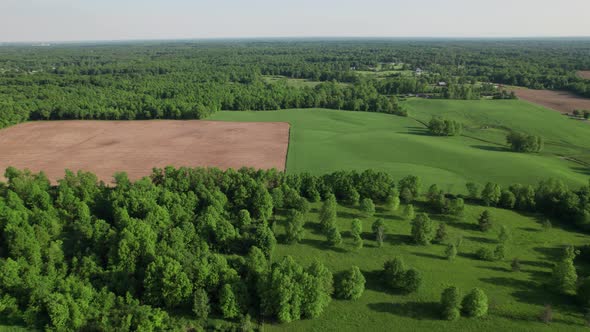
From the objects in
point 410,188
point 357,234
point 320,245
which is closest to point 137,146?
point 320,245

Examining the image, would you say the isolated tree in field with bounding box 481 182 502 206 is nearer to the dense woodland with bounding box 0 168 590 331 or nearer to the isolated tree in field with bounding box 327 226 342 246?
the dense woodland with bounding box 0 168 590 331

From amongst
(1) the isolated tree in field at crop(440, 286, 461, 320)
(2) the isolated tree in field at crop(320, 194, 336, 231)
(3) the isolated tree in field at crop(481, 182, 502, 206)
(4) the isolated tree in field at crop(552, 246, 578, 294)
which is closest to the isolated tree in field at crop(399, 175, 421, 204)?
(3) the isolated tree in field at crop(481, 182, 502, 206)

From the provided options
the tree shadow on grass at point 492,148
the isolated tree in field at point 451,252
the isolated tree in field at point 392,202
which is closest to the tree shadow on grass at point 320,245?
the isolated tree in field at point 451,252

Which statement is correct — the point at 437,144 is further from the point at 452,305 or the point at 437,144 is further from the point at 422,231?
the point at 452,305

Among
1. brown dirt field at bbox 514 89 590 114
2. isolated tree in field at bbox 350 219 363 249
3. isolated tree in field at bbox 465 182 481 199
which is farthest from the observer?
brown dirt field at bbox 514 89 590 114

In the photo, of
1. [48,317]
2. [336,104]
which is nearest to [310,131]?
[336,104]

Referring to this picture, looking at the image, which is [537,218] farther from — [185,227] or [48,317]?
[48,317]
